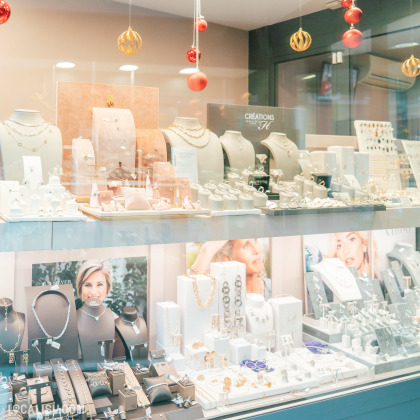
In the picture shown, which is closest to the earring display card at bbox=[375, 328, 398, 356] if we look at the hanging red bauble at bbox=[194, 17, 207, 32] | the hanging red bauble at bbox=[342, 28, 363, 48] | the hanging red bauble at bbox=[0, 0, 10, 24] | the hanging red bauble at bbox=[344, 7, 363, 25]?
the hanging red bauble at bbox=[342, 28, 363, 48]

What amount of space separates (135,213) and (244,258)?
776mm

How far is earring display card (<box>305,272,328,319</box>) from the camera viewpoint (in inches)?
103

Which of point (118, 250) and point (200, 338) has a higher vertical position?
point (118, 250)

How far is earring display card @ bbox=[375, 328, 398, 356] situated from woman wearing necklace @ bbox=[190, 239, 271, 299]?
0.56 metres

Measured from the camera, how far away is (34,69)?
64.0 inches

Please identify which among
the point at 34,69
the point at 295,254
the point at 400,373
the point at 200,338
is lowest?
the point at 400,373

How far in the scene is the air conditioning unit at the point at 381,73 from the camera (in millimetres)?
2465

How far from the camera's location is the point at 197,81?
192 centimetres

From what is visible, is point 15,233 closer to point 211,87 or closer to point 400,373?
point 211,87

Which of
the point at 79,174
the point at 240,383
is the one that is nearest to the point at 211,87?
the point at 79,174

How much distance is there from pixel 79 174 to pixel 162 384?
0.82 meters

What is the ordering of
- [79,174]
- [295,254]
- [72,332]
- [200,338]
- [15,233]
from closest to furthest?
[15,233], [79,174], [72,332], [200,338], [295,254]

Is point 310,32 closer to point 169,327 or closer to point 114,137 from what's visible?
point 114,137

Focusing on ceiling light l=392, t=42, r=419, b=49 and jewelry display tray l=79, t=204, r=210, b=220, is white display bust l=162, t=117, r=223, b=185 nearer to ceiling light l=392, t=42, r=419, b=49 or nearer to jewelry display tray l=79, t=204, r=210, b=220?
jewelry display tray l=79, t=204, r=210, b=220
